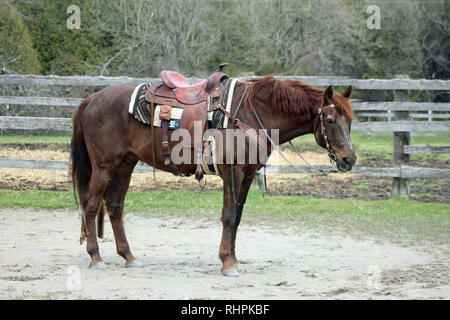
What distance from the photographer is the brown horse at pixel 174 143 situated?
520 cm

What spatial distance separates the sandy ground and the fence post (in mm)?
2514

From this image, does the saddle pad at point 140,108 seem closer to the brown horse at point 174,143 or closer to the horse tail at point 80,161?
the brown horse at point 174,143

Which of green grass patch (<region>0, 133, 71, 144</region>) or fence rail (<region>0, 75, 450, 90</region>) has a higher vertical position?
fence rail (<region>0, 75, 450, 90</region>)

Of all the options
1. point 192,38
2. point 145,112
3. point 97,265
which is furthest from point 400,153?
point 192,38

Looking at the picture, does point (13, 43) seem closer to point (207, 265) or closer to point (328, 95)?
point (207, 265)

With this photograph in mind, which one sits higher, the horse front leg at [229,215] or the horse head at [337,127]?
the horse head at [337,127]

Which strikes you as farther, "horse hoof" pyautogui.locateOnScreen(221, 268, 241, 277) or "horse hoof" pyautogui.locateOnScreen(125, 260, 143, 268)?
"horse hoof" pyautogui.locateOnScreen(125, 260, 143, 268)

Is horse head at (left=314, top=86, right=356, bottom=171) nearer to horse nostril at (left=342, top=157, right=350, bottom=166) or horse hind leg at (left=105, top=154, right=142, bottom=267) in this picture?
horse nostril at (left=342, top=157, right=350, bottom=166)

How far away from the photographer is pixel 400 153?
914 cm

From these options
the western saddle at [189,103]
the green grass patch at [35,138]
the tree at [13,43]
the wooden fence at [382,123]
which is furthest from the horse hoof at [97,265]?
the tree at [13,43]

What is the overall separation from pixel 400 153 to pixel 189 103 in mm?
4820

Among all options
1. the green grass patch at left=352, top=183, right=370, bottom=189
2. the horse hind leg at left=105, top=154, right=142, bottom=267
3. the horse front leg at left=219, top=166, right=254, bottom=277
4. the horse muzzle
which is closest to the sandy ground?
the horse front leg at left=219, top=166, right=254, bottom=277

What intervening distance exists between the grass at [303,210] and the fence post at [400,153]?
0.66 ft

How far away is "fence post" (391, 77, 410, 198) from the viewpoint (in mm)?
9047
